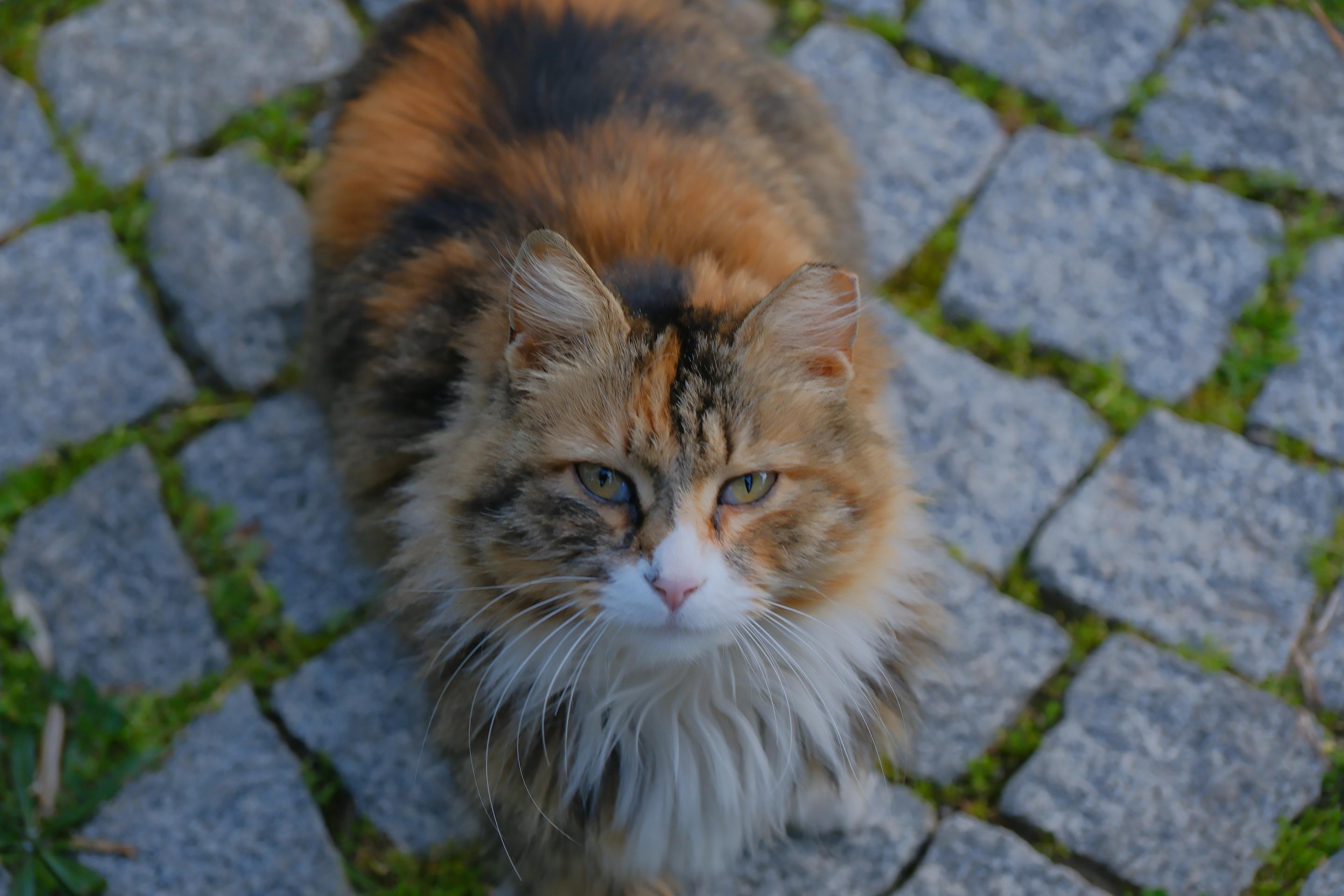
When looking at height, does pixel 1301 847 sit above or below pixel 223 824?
above

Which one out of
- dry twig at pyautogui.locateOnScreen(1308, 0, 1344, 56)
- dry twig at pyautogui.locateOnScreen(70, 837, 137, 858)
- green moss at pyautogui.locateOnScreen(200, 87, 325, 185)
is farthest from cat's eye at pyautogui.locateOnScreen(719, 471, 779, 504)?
dry twig at pyautogui.locateOnScreen(1308, 0, 1344, 56)

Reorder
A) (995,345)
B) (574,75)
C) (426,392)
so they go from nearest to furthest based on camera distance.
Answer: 1. (426,392)
2. (574,75)
3. (995,345)

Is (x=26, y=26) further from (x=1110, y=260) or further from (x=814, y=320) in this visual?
(x=1110, y=260)

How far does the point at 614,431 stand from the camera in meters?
1.65

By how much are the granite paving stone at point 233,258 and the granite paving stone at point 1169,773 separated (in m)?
2.06

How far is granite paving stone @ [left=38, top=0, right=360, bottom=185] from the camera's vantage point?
9.94ft

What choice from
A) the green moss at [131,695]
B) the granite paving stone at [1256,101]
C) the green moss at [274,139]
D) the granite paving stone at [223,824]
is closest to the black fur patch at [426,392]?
the green moss at [131,695]

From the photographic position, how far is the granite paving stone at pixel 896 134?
9.73 feet

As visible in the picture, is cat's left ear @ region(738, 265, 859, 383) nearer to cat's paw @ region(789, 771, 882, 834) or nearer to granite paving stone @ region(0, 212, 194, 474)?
cat's paw @ region(789, 771, 882, 834)

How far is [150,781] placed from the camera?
8.01 feet

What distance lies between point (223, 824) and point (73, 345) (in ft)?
4.16

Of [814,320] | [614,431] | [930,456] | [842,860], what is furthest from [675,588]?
[930,456]

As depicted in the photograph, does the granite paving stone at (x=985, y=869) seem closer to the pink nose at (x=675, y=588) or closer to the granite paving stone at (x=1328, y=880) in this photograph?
the granite paving stone at (x=1328, y=880)

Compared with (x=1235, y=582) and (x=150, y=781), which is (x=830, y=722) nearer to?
(x=1235, y=582)
